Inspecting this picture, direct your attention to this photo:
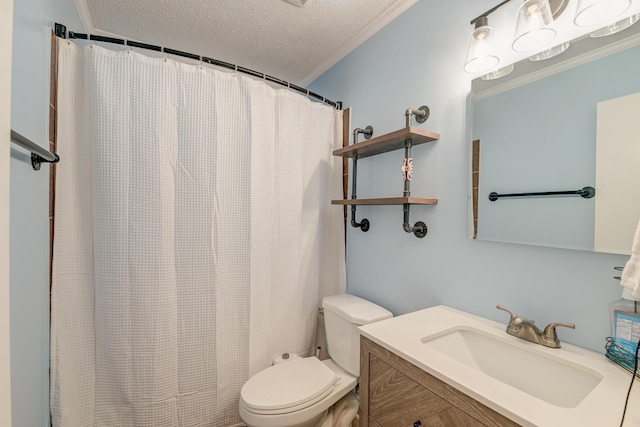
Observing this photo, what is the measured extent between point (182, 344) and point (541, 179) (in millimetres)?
1739

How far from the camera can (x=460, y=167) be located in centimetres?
123

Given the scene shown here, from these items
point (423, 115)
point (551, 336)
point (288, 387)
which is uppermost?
point (423, 115)

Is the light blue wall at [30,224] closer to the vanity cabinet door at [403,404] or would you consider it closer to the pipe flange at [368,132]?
the vanity cabinet door at [403,404]

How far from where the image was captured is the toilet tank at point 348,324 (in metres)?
1.41

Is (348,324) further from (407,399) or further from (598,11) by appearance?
(598,11)

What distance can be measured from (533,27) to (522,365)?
1.16 metres

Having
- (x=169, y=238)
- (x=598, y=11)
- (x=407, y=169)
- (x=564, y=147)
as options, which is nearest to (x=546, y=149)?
(x=564, y=147)

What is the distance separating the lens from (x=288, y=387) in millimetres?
1276

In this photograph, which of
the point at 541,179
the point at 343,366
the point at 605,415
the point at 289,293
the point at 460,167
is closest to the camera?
the point at 605,415

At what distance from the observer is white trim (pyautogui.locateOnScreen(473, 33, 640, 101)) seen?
0.80m

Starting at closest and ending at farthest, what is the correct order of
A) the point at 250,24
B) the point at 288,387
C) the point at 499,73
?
the point at 499,73
the point at 288,387
the point at 250,24

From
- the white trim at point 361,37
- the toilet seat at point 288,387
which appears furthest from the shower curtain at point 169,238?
the white trim at point 361,37

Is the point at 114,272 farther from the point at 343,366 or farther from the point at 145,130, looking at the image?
the point at 343,366

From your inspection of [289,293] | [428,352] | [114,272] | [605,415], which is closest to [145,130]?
[114,272]
